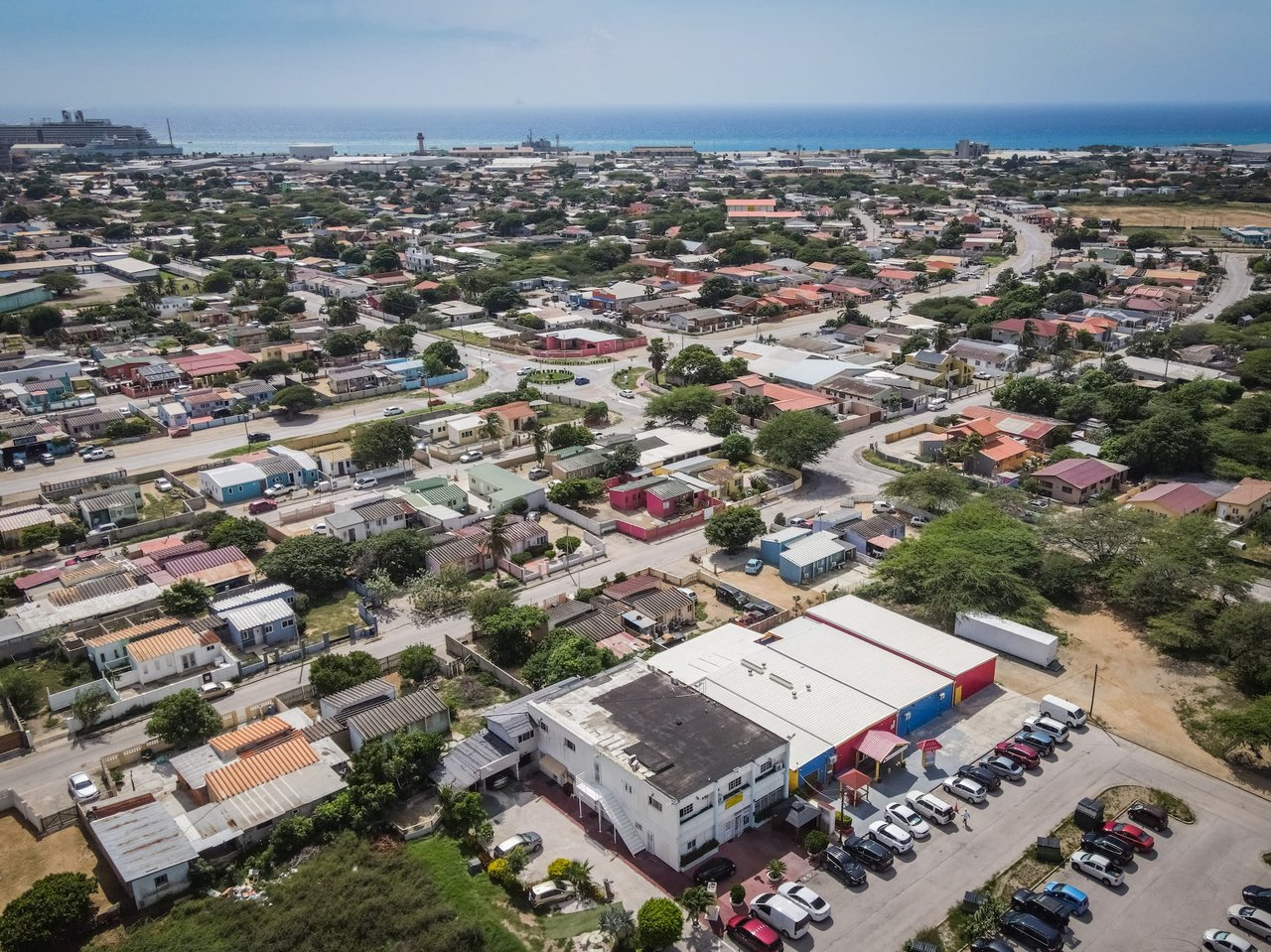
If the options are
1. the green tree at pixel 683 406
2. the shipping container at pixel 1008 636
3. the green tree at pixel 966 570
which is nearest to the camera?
the shipping container at pixel 1008 636

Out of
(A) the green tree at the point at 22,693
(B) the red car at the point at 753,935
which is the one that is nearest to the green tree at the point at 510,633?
(B) the red car at the point at 753,935

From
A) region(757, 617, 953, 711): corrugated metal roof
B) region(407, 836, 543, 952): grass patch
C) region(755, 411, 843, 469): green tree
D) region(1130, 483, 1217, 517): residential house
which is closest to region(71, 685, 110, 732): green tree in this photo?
region(407, 836, 543, 952): grass patch

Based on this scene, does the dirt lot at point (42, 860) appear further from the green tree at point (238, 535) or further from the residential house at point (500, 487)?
the residential house at point (500, 487)

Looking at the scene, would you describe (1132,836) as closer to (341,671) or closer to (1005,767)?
(1005,767)

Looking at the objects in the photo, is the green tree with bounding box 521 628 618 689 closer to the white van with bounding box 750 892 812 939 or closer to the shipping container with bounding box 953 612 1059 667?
the white van with bounding box 750 892 812 939

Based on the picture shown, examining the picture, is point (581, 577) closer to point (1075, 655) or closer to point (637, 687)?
point (637, 687)

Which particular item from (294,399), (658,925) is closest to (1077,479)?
(658,925)
